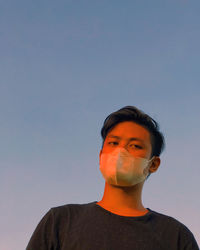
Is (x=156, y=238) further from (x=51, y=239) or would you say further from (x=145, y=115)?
(x=145, y=115)

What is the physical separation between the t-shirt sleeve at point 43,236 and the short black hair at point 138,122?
1.73 m

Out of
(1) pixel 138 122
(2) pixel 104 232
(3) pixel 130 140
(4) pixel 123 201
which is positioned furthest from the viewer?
(1) pixel 138 122

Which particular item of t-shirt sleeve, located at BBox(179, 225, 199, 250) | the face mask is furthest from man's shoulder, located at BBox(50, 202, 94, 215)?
t-shirt sleeve, located at BBox(179, 225, 199, 250)

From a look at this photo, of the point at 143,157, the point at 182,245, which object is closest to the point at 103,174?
the point at 143,157

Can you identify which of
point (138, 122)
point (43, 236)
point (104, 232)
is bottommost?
point (43, 236)

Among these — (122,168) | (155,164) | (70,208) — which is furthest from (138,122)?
(70,208)

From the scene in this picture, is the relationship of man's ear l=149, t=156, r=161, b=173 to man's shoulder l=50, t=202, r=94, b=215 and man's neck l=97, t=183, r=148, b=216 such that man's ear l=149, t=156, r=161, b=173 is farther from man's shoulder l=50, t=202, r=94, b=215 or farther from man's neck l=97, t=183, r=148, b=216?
man's shoulder l=50, t=202, r=94, b=215

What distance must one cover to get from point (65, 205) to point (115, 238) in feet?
3.30

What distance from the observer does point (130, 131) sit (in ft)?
17.5

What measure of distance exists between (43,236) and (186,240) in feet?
6.72

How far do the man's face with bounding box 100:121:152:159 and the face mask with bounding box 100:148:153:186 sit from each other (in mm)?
89

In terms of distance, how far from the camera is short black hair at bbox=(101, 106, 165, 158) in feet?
18.4

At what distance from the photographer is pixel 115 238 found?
449 centimetres

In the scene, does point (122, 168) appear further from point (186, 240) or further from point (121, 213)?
point (186, 240)
